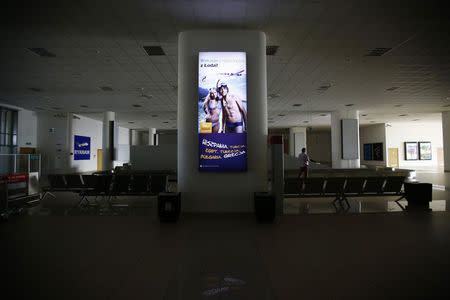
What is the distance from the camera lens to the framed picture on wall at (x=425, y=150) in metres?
27.4

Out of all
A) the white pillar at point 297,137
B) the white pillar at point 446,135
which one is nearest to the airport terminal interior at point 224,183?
the white pillar at point 446,135

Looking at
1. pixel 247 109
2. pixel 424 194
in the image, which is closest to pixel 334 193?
pixel 424 194

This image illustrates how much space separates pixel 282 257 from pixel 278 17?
16.7 feet

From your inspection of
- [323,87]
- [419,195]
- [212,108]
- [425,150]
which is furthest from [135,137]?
[425,150]

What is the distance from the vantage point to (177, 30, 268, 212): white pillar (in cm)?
637

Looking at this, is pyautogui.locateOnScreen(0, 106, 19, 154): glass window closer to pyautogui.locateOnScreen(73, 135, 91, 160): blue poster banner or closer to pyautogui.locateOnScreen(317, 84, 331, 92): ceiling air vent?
pyautogui.locateOnScreen(73, 135, 91, 160): blue poster banner

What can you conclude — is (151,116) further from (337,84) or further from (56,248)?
(56,248)

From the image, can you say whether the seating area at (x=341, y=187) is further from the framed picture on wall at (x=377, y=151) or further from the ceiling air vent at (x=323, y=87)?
the framed picture on wall at (x=377, y=151)

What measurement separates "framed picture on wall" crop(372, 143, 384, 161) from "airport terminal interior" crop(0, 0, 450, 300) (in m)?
→ 16.8

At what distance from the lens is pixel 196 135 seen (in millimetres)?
6465

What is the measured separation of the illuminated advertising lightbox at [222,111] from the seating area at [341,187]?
215 cm

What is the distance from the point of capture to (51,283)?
292cm

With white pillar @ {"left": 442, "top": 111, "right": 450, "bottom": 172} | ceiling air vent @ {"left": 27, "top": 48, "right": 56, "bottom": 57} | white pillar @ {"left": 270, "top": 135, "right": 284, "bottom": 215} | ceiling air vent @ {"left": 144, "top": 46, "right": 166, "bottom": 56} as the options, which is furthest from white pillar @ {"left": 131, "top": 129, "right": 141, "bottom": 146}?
white pillar @ {"left": 442, "top": 111, "right": 450, "bottom": 172}

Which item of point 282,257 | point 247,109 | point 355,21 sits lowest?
point 282,257
